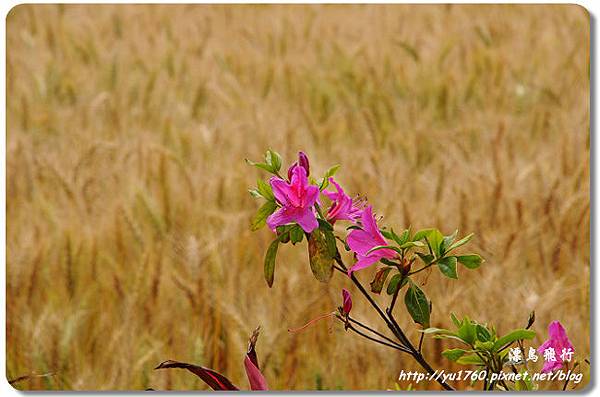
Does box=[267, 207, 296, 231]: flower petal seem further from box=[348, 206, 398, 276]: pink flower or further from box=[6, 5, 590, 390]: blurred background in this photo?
box=[6, 5, 590, 390]: blurred background

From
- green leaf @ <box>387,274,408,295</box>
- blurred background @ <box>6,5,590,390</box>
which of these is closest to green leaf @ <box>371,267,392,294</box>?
green leaf @ <box>387,274,408,295</box>

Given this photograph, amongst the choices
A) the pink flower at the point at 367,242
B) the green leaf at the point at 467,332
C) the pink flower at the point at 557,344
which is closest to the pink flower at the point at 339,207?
the pink flower at the point at 367,242

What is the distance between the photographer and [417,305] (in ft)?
2.39

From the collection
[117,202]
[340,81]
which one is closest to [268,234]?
[117,202]

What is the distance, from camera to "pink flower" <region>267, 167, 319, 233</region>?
0.72 m

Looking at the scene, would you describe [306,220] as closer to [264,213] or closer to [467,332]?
[264,213]

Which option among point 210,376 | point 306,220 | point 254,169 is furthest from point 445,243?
point 254,169

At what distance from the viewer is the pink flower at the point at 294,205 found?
2.35 feet

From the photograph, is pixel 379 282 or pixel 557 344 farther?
pixel 557 344

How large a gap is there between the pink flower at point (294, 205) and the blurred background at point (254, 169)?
38 cm

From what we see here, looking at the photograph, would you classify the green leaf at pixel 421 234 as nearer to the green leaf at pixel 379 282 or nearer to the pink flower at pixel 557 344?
the green leaf at pixel 379 282

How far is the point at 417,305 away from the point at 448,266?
40mm

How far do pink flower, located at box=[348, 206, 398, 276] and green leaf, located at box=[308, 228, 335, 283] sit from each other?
3cm

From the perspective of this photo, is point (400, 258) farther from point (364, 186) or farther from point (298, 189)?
point (364, 186)
